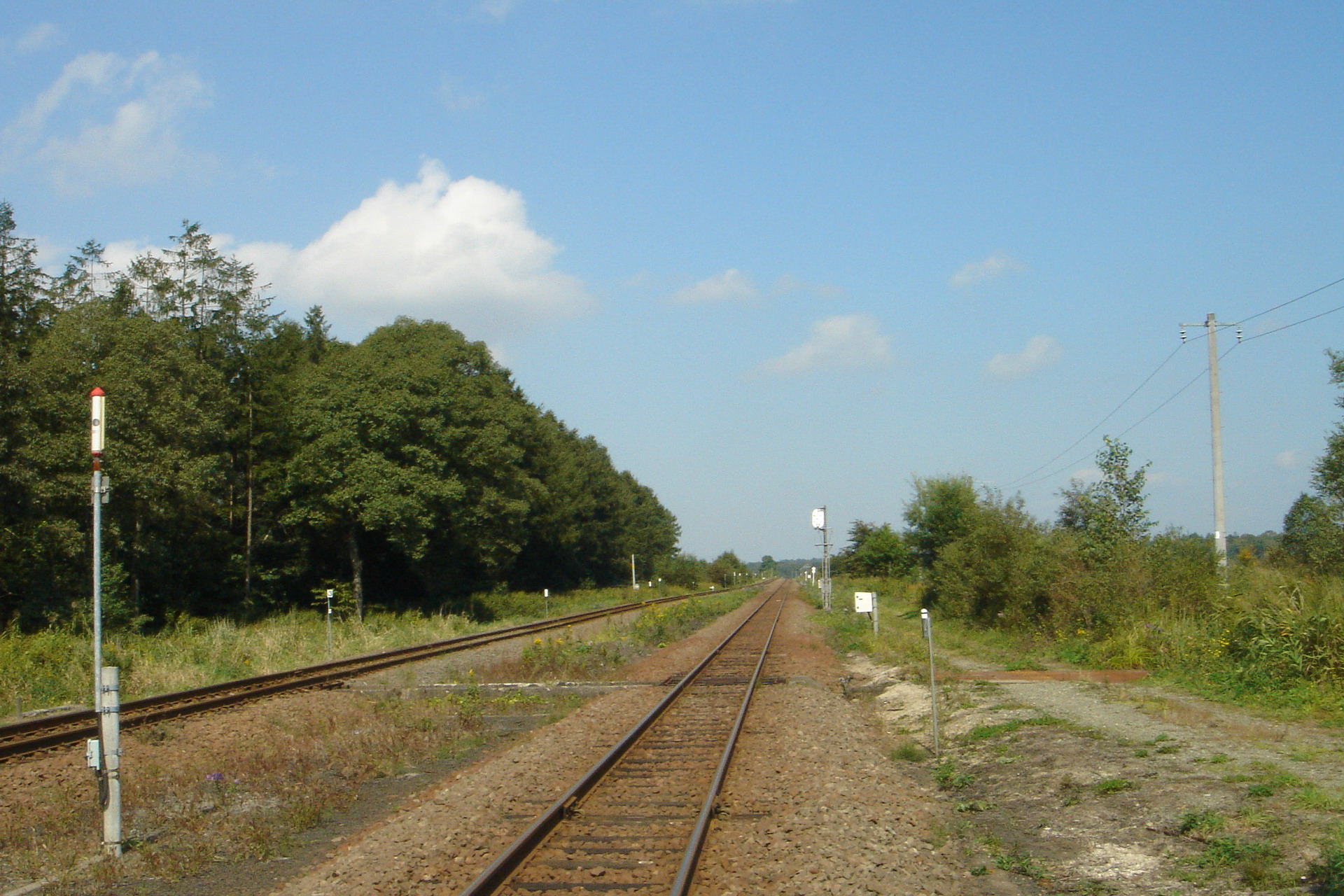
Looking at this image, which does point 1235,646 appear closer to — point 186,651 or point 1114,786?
point 1114,786

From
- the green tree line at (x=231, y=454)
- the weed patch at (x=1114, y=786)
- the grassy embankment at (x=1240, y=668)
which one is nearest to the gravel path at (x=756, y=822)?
the grassy embankment at (x=1240, y=668)

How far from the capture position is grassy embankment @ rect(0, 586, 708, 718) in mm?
16500

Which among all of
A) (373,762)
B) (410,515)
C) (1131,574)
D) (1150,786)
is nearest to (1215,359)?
(1131,574)

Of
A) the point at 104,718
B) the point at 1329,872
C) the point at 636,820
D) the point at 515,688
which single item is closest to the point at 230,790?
the point at 104,718

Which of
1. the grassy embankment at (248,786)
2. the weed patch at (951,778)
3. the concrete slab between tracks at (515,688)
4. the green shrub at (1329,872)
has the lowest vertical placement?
the concrete slab between tracks at (515,688)

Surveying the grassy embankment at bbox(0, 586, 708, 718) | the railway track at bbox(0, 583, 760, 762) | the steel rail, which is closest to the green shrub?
the steel rail

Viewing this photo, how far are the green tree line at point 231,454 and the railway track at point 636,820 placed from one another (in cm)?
1887

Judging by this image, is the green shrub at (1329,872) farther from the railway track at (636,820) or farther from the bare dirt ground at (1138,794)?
the railway track at (636,820)

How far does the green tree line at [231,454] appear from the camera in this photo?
2686cm

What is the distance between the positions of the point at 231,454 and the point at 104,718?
35407 millimetres

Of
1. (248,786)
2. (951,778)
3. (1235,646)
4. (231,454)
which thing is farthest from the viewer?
(231,454)

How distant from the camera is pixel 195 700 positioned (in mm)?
15219

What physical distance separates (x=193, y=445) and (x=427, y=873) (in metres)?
27.5

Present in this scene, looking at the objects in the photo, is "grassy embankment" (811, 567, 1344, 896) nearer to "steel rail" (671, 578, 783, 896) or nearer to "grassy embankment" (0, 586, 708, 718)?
"steel rail" (671, 578, 783, 896)
